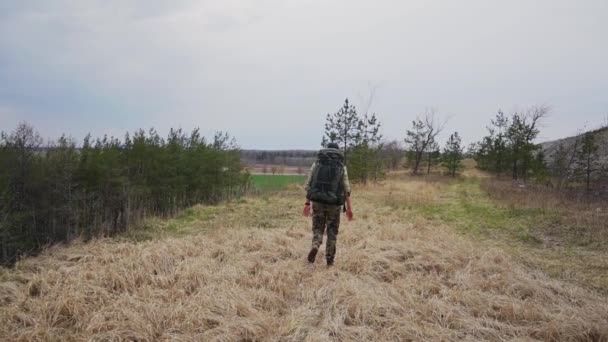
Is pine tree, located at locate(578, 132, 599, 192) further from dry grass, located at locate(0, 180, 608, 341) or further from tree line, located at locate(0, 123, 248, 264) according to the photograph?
tree line, located at locate(0, 123, 248, 264)

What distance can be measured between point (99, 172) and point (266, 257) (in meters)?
13.2

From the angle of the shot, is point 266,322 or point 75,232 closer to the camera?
point 266,322

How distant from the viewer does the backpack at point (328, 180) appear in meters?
5.17

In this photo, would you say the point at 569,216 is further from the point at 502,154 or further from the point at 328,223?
the point at 502,154

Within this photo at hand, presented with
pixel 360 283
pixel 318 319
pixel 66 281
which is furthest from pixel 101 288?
pixel 360 283

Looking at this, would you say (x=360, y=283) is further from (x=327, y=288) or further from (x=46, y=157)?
(x=46, y=157)

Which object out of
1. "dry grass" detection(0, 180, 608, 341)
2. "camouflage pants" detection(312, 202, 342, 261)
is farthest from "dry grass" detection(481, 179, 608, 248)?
"camouflage pants" detection(312, 202, 342, 261)

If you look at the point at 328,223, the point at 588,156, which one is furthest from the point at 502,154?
the point at 328,223

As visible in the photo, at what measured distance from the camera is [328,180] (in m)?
5.18

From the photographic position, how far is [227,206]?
13312mm

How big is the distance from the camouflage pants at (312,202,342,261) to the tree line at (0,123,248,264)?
32.7ft

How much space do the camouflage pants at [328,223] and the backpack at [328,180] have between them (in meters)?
0.12

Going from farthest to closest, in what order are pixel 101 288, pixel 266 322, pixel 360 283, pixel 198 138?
pixel 198 138 < pixel 360 283 < pixel 101 288 < pixel 266 322

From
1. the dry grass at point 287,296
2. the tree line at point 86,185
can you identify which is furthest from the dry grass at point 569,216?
the tree line at point 86,185
